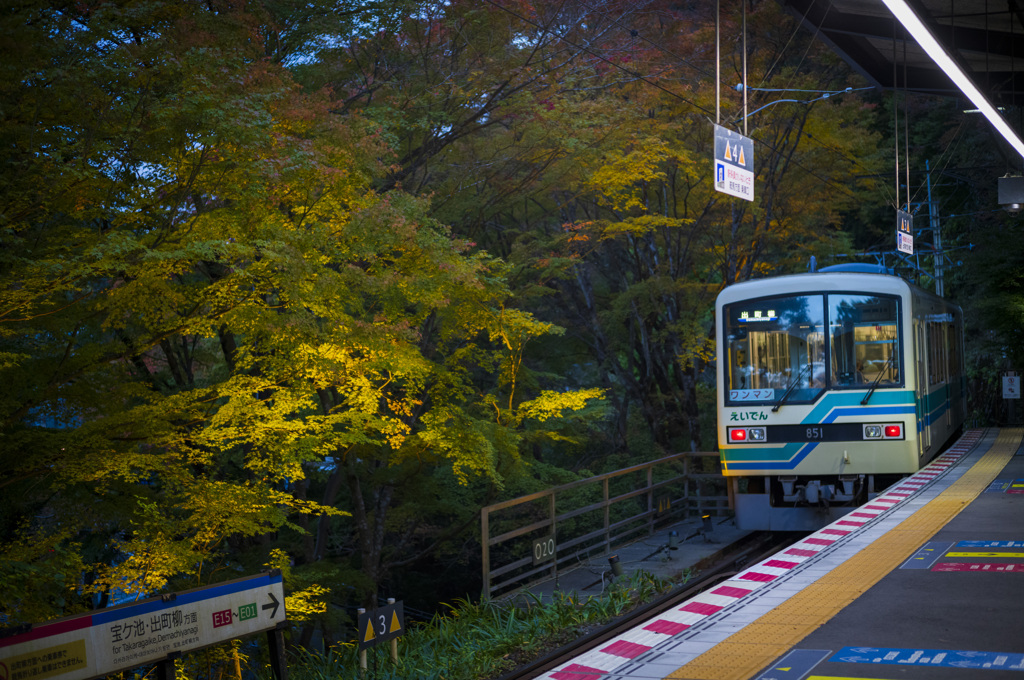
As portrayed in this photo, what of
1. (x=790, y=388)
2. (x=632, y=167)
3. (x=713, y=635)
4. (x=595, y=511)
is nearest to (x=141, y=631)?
(x=713, y=635)

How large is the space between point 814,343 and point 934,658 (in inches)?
262

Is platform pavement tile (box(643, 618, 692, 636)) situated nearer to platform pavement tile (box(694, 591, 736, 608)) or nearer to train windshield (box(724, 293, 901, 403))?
platform pavement tile (box(694, 591, 736, 608))

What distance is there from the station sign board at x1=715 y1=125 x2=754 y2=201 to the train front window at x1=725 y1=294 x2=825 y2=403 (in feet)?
7.86

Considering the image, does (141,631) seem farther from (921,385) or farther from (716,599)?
(921,385)

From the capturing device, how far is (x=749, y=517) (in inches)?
449

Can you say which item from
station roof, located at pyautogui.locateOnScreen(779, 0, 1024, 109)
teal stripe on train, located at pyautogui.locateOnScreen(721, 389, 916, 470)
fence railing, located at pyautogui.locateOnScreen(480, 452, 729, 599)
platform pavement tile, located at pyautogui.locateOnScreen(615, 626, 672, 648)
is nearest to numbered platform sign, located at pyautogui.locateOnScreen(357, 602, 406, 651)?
platform pavement tile, located at pyautogui.locateOnScreen(615, 626, 672, 648)

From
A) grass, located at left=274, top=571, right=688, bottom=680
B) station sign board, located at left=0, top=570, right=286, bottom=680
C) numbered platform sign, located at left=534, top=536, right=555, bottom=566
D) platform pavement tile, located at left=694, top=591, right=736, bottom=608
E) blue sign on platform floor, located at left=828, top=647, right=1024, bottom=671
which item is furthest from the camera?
numbered platform sign, located at left=534, top=536, right=555, bottom=566

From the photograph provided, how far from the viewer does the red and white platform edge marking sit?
5051 mm

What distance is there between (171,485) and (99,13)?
5.04m

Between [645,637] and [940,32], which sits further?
[940,32]

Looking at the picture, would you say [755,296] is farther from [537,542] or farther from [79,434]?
[79,434]

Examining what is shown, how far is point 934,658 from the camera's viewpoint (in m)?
4.55

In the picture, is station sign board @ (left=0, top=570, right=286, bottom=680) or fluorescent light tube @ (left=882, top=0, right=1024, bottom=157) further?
fluorescent light tube @ (left=882, top=0, right=1024, bottom=157)

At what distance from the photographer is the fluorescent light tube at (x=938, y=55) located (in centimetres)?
602
